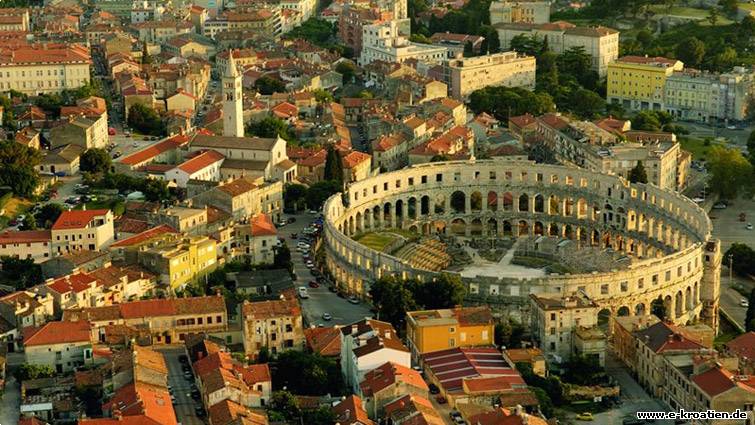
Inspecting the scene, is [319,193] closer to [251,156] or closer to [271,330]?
Result: [251,156]

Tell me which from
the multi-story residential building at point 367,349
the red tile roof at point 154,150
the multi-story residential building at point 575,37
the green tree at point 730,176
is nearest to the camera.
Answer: the multi-story residential building at point 367,349

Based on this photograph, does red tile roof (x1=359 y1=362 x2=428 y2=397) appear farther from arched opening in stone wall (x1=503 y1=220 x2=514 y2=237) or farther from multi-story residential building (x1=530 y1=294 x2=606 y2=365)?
arched opening in stone wall (x1=503 y1=220 x2=514 y2=237)

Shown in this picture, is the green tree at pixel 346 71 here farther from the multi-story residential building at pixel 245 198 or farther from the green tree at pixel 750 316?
the green tree at pixel 750 316

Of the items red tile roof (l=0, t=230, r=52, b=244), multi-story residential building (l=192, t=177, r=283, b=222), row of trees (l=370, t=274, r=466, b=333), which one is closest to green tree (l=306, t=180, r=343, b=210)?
multi-story residential building (l=192, t=177, r=283, b=222)

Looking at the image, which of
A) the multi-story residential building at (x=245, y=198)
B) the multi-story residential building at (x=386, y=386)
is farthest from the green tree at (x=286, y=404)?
the multi-story residential building at (x=245, y=198)

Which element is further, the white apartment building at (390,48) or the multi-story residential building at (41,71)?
the white apartment building at (390,48)

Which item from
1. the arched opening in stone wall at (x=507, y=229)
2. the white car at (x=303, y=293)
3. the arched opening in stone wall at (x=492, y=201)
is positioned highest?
the arched opening in stone wall at (x=492, y=201)

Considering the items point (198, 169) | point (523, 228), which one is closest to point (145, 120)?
point (198, 169)
